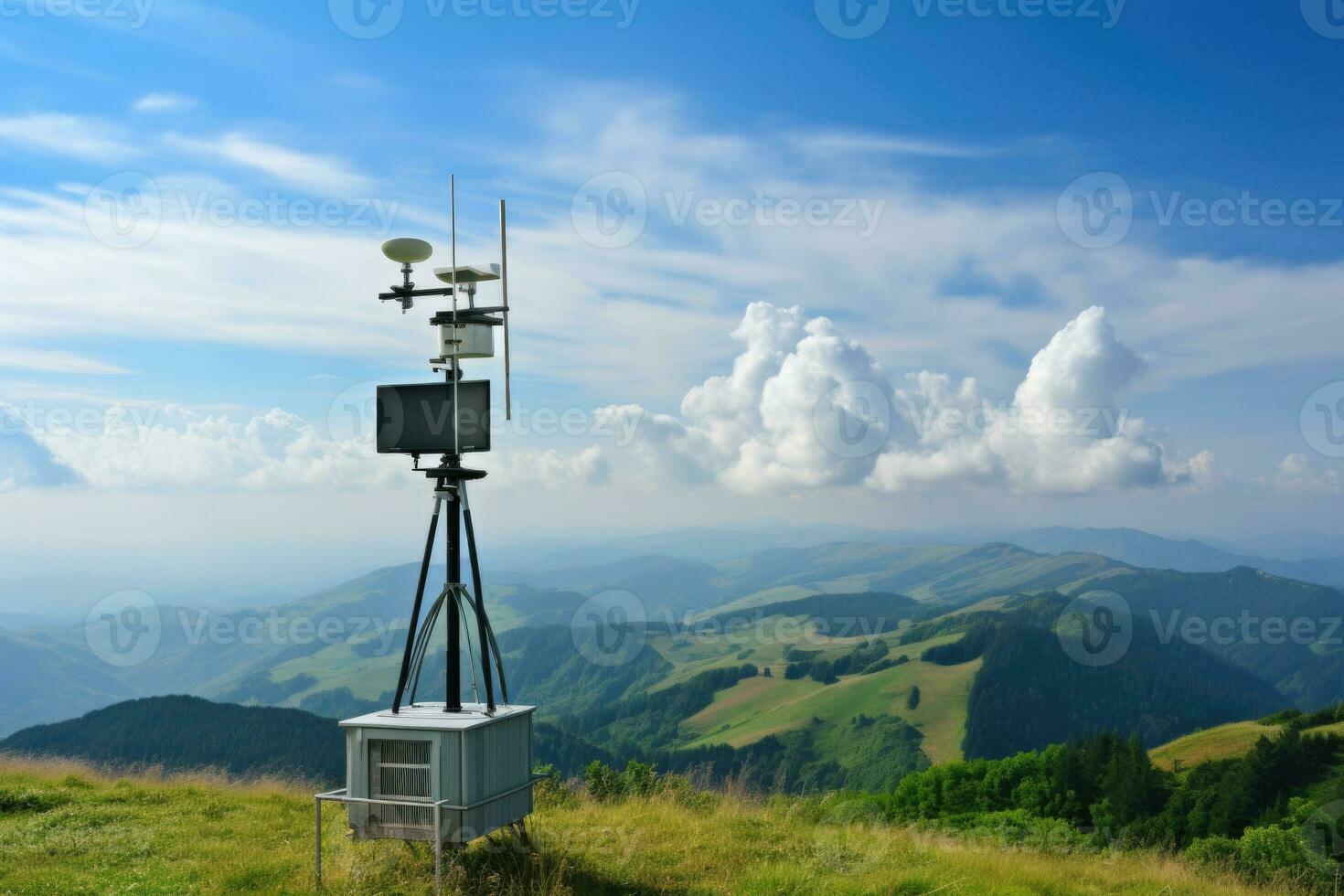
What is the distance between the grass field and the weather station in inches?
25.0

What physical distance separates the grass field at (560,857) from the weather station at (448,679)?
0.63 metres

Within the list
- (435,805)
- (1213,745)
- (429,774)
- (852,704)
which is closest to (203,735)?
(1213,745)

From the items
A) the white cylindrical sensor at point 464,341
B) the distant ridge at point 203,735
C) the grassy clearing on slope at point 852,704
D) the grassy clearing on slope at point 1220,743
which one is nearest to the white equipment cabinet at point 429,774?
the white cylindrical sensor at point 464,341

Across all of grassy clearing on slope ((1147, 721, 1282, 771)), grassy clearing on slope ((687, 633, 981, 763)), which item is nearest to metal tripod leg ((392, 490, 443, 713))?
grassy clearing on slope ((1147, 721, 1282, 771))

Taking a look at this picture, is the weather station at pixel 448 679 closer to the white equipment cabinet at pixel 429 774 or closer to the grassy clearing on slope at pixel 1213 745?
the white equipment cabinet at pixel 429 774

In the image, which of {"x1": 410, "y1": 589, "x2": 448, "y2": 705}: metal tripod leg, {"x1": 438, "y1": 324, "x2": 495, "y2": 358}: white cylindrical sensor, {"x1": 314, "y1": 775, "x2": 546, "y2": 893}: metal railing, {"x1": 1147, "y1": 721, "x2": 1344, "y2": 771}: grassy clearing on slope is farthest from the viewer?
{"x1": 1147, "y1": 721, "x2": 1344, "y2": 771}: grassy clearing on slope

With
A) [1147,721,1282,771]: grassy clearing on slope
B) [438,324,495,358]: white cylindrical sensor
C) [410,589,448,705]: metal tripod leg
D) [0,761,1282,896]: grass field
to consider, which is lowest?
[1147,721,1282,771]: grassy clearing on slope

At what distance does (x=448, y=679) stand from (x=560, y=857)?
2580mm

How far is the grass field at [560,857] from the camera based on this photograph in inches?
418

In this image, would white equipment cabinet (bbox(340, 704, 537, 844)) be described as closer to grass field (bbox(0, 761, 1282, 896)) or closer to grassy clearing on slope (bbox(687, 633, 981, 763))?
grass field (bbox(0, 761, 1282, 896))

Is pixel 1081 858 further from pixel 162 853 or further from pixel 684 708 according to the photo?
pixel 684 708

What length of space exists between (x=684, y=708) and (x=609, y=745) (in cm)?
1779

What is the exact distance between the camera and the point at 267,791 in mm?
16688

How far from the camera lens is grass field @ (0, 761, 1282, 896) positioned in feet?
34.8
